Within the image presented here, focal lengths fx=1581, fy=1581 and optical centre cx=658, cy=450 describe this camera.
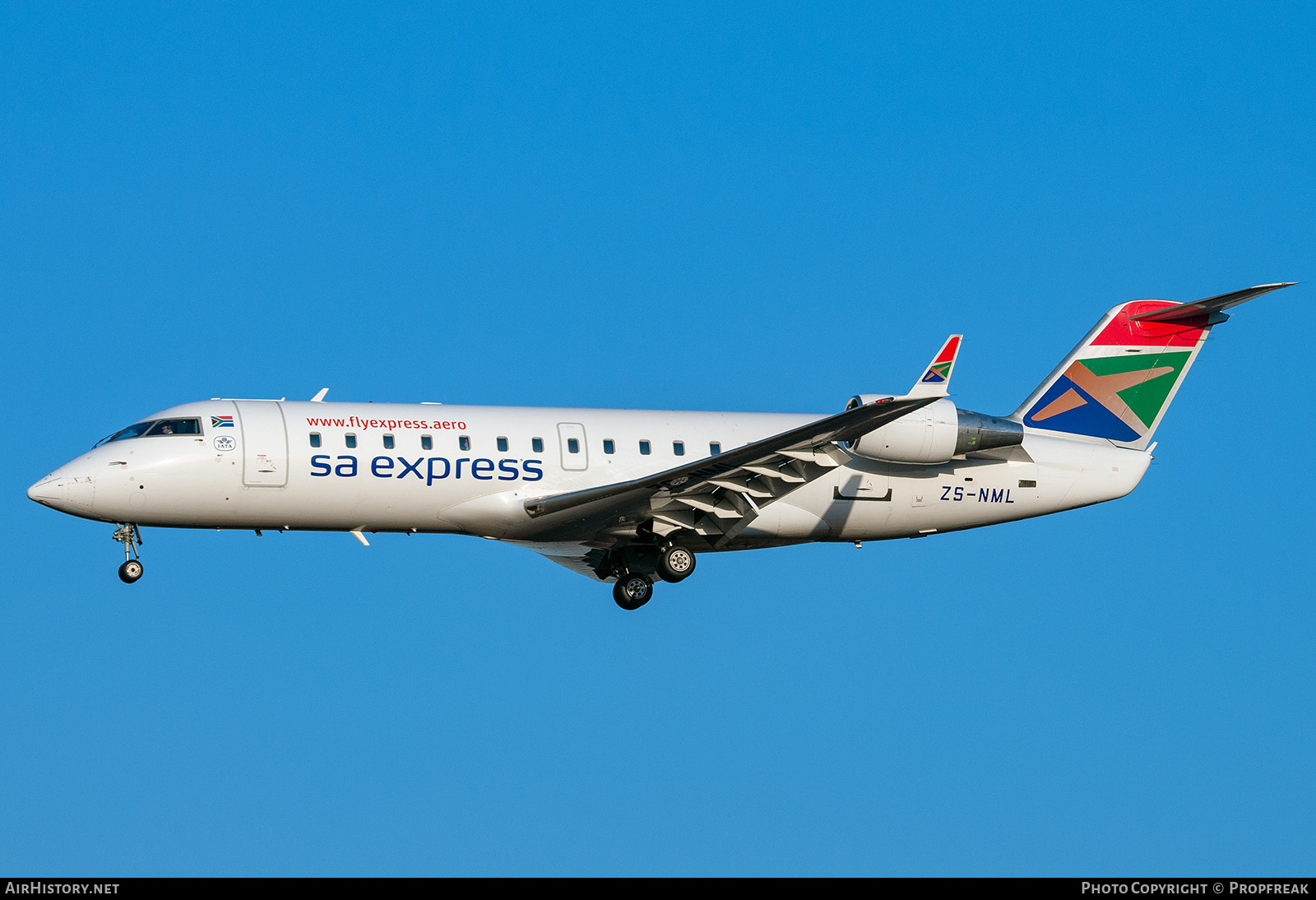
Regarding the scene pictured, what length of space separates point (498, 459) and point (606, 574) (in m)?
4.68

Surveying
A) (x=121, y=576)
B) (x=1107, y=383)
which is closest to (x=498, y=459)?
(x=121, y=576)

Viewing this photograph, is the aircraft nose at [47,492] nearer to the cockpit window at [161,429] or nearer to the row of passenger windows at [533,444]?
the cockpit window at [161,429]

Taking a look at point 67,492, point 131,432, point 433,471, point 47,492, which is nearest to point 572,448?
point 433,471

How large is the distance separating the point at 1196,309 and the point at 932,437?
7.72m

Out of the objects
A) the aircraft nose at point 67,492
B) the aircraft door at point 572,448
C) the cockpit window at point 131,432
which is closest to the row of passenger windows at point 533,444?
the aircraft door at point 572,448

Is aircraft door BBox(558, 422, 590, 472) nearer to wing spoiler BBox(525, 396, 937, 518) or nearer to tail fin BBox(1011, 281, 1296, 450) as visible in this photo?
wing spoiler BBox(525, 396, 937, 518)

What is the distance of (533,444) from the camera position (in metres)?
30.4

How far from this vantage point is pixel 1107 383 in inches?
1368

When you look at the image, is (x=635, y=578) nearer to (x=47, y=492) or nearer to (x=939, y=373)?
(x=939, y=373)
